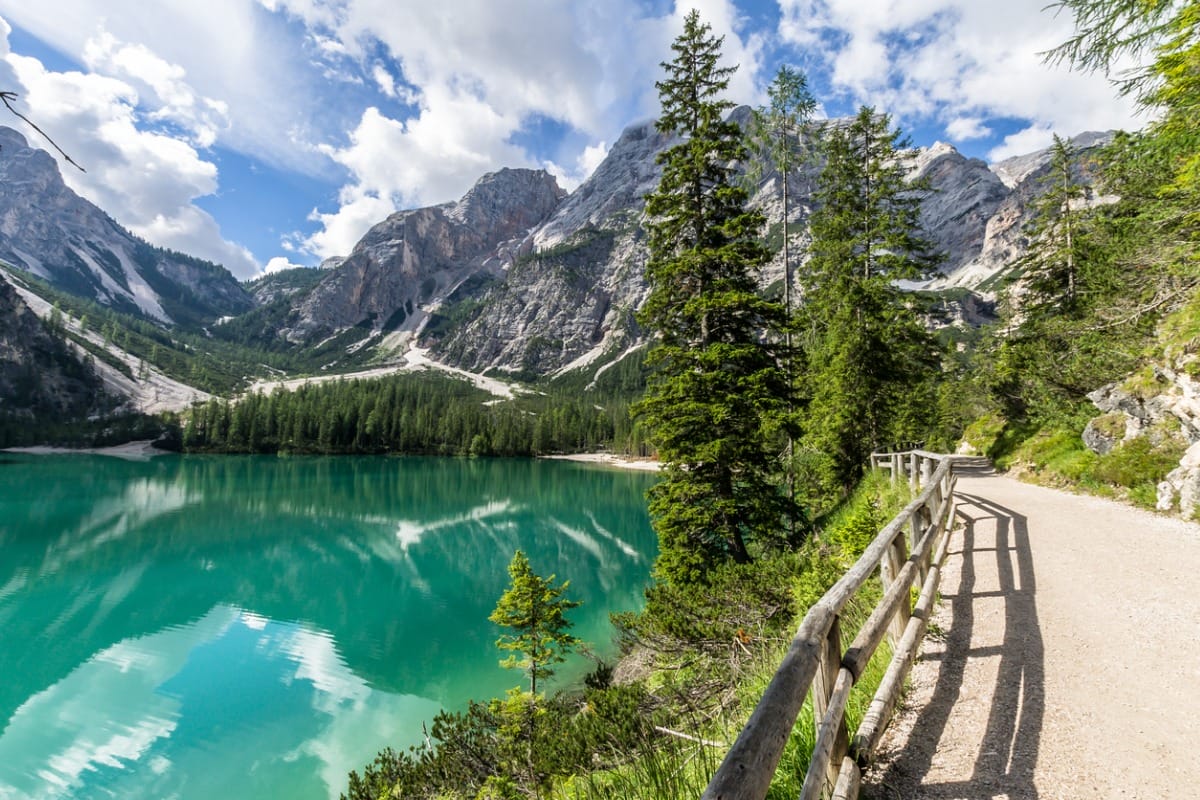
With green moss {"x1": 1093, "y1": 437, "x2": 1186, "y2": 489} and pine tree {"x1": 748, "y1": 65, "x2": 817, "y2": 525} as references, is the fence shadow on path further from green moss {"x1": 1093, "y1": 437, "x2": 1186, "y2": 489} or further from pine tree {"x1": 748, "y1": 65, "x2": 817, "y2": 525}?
pine tree {"x1": 748, "y1": 65, "x2": 817, "y2": 525}

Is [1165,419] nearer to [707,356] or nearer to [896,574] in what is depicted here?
[707,356]

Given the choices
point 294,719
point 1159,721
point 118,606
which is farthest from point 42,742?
point 1159,721

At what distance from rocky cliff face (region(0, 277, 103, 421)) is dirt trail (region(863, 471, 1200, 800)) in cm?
18959

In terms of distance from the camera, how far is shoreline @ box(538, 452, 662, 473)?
10900cm

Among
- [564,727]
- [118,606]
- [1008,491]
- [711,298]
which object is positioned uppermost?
[711,298]

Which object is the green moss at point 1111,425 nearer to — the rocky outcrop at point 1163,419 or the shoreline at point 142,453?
the rocky outcrop at point 1163,419

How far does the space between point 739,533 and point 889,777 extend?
9.95m

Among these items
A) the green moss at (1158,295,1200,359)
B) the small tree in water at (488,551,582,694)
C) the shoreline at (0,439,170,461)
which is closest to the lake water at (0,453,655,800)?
the small tree in water at (488,551,582,694)

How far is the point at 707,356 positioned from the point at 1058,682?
358 inches

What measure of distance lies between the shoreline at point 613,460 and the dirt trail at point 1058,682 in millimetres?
94354

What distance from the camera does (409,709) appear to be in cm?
1466

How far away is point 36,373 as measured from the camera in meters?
136

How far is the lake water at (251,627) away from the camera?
1294 cm

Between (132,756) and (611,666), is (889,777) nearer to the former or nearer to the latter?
(611,666)
